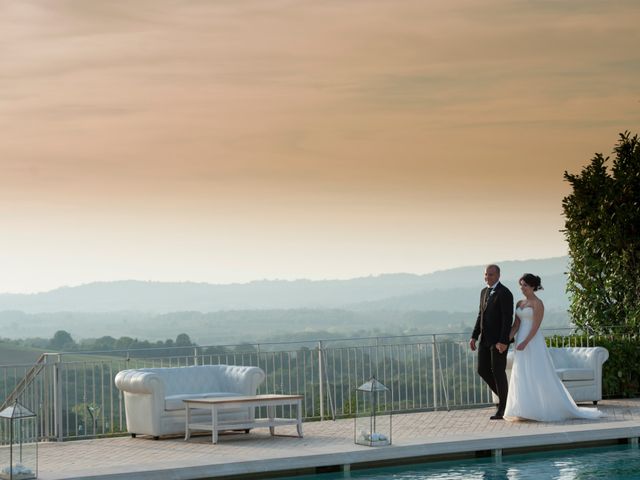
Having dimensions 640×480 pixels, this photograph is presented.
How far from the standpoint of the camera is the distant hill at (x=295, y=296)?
62156mm

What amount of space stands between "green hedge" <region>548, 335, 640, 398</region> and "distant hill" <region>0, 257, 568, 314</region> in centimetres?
4438

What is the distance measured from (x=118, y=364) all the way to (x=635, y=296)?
766 centimetres

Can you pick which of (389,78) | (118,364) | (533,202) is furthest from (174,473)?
(533,202)

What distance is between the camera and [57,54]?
23391mm

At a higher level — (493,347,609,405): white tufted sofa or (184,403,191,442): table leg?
(493,347,609,405): white tufted sofa

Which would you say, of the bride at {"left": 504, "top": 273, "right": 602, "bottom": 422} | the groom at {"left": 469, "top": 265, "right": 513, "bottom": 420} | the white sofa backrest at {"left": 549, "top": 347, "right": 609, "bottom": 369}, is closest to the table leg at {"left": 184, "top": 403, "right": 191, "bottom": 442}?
the groom at {"left": 469, "top": 265, "right": 513, "bottom": 420}

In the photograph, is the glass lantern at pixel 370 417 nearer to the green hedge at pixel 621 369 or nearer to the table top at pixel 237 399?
the table top at pixel 237 399

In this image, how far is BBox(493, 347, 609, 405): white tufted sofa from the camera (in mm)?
13750

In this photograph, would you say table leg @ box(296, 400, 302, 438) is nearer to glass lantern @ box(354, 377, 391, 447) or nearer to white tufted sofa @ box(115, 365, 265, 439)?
white tufted sofa @ box(115, 365, 265, 439)

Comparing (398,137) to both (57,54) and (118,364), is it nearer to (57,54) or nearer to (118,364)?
(57,54)

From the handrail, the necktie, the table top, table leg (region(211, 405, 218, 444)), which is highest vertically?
the necktie

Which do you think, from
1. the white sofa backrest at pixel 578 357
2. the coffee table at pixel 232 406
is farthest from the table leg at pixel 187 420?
the white sofa backrest at pixel 578 357

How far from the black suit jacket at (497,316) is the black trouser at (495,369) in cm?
16

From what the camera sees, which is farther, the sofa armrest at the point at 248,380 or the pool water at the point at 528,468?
the sofa armrest at the point at 248,380
